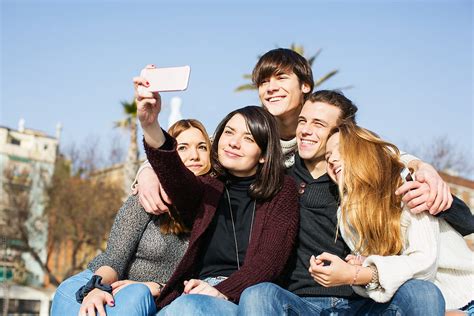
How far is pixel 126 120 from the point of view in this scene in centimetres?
2580

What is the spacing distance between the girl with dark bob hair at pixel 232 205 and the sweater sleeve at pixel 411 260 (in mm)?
563

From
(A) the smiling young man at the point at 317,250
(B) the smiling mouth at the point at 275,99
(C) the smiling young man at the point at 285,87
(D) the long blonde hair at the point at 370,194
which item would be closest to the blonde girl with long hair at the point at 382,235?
(D) the long blonde hair at the point at 370,194

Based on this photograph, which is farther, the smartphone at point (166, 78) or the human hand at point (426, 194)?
the human hand at point (426, 194)

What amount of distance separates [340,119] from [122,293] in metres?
1.71

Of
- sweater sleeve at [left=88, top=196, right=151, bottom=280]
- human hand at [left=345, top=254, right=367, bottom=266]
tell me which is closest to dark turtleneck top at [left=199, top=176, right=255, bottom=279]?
sweater sleeve at [left=88, top=196, right=151, bottom=280]

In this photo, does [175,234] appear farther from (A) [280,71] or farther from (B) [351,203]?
(A) [280,71]

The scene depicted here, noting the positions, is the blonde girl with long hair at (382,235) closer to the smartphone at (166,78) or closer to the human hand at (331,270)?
the human hand at (331,270)

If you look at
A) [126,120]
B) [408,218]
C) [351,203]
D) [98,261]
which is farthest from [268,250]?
[126,120]

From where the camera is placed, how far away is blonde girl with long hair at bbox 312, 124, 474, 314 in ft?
9.90

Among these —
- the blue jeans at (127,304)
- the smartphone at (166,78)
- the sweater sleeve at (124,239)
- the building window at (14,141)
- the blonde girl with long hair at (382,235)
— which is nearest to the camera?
the smartphone at (166,78)

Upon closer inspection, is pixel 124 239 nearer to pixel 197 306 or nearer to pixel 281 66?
pixel 197 306

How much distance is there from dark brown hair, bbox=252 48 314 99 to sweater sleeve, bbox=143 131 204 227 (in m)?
1.27

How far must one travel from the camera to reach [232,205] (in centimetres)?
368

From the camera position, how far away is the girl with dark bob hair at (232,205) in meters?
3.23
